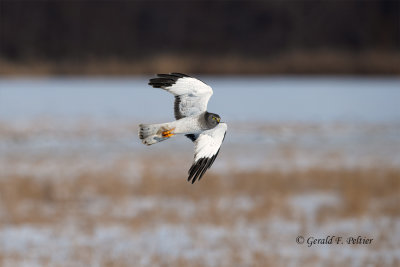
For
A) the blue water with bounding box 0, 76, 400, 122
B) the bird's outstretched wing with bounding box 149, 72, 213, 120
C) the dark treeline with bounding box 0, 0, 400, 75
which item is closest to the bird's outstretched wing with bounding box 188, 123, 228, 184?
the bird's outstretched wing with bounding box 149, 72, 213, 120

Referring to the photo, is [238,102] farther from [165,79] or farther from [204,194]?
[165,79]

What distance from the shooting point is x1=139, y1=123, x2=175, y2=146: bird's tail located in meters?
3.28

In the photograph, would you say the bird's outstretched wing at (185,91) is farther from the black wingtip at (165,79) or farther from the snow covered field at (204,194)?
the snow covered field at (204,194)

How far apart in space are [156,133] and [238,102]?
2510 centimetres

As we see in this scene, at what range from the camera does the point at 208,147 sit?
3.80 meters

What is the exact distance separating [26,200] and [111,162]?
13.8 ft

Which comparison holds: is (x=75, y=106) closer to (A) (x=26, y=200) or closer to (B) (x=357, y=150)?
(B) (x=357, y=150)

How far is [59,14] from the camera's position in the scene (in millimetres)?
55094

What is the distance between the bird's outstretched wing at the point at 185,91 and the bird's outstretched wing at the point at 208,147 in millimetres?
188

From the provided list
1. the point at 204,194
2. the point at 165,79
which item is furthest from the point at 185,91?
the point at 204,194

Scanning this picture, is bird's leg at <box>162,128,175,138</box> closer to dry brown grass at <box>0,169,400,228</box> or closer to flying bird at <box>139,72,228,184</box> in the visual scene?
flying bird at <box>139,72,228,184</box>

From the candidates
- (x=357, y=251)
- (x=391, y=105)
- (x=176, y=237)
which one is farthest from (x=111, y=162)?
(x=391, y=105)

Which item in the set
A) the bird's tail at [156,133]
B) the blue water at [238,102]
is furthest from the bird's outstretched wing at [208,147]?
the blue water at [238,102]

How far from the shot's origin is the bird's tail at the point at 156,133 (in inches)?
129
